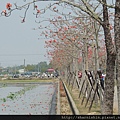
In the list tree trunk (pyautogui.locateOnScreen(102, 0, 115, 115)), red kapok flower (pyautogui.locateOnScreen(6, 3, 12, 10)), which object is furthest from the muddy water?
red kapok flower (pyautogui.locateOnScreen(6, 3, 12, 10))

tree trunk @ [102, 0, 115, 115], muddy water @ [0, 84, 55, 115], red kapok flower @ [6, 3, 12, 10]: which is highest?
red kapok flower @ [6, 3, 12, 10]

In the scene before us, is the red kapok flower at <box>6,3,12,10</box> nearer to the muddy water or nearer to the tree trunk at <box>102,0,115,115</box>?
the tree trunk at <box>102,0,115,115</box>

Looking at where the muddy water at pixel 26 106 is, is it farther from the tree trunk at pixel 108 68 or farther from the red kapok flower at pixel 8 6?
the red kapok flower at pixel 8 6

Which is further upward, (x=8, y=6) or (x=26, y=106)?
(x=8, y=6)

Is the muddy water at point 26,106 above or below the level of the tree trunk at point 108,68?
below

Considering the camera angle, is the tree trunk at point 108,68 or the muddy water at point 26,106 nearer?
the tree trunk at point 108,68

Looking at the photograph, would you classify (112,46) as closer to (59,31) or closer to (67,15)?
(67,15)

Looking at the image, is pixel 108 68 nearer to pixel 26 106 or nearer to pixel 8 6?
pixel 8 6

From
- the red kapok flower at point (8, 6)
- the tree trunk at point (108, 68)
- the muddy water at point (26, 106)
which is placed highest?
the red kapok flower at point (8, 6)

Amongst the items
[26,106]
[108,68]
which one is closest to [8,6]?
[108,68]

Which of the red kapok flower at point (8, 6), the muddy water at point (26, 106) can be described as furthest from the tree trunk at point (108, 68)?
the muddy water at point (26, 106)

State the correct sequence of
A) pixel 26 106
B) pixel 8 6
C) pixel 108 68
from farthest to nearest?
pixel 26 106 < pixel 108 68 < pixel 8 6

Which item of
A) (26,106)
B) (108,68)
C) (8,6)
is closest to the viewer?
(8,6)

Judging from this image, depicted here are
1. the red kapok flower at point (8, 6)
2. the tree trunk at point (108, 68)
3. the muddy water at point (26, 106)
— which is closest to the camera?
the red kapok flower at point (8, 6)
